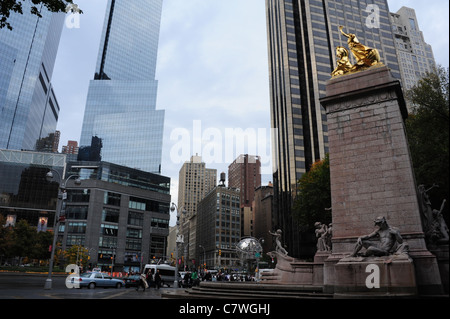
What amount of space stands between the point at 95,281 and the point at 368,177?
89.5ft

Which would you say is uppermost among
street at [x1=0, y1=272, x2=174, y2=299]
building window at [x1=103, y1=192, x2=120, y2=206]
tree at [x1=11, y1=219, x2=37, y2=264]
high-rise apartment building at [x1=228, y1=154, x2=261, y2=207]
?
high-rise apartment building at [x1=228, y1=154, x2=261, y2=207]

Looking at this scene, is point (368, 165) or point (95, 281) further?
point (95, 281)

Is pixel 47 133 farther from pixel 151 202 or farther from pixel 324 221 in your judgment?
pixel 324 221

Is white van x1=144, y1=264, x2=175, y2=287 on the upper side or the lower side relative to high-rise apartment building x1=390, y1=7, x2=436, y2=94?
lower

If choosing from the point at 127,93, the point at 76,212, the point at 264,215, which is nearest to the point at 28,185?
the point at 76,212

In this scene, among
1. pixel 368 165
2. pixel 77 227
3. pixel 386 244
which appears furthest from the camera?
pixel 77 227

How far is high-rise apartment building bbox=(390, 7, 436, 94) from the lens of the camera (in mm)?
139125

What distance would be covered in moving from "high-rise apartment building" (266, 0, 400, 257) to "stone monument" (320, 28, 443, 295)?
218 feet

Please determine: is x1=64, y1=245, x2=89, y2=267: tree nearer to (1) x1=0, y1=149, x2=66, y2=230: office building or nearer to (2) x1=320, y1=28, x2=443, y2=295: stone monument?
(1) x1=0, y1=149, x2=66, y2=230: office building

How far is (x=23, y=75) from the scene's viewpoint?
13212 cm

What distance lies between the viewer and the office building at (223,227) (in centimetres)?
13400

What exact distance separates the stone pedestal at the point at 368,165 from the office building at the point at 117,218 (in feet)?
247

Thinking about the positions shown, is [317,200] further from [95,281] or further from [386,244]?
[386,244]

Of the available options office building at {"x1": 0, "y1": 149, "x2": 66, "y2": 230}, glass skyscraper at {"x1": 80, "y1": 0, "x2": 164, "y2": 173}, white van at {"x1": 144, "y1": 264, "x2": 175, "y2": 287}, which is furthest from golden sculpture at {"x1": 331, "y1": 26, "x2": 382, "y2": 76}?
glass skyscraper at {"x1": 80, "y1": 0, "x2": 164, "y2": 173}
